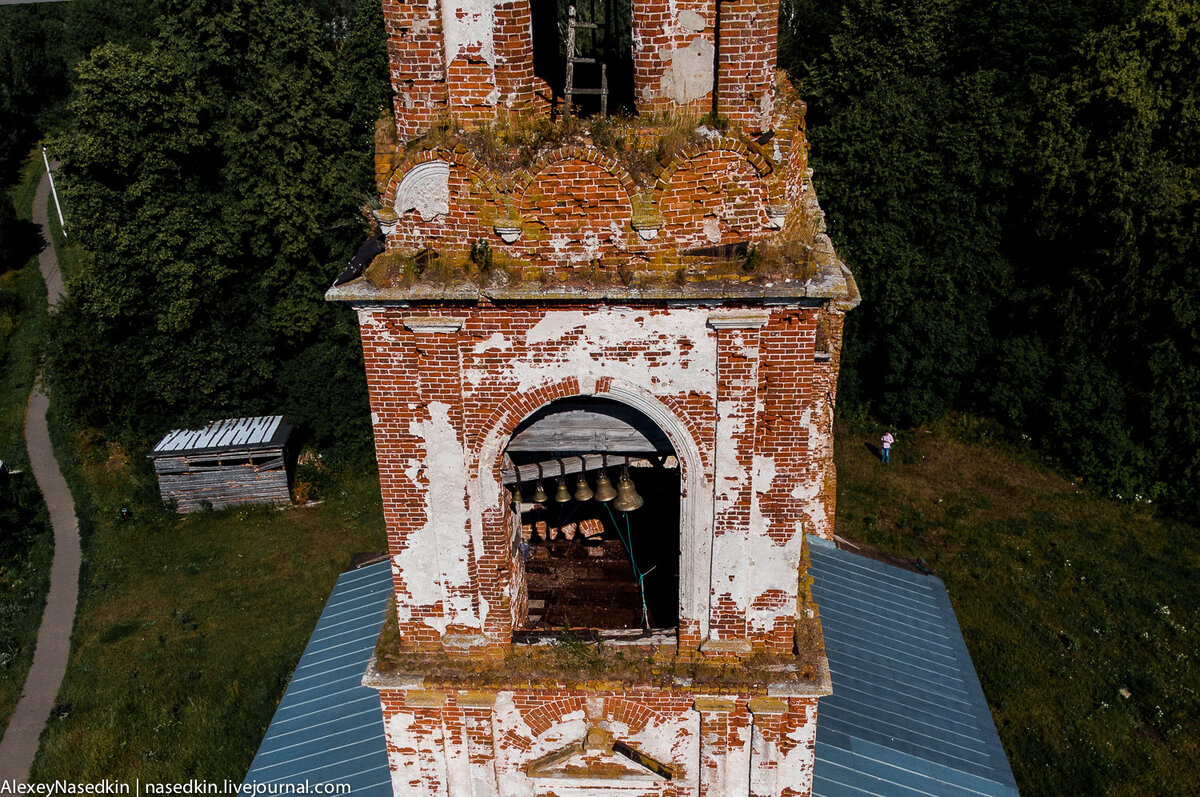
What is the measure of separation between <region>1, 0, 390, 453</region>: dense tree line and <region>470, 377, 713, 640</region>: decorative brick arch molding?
17.9 m

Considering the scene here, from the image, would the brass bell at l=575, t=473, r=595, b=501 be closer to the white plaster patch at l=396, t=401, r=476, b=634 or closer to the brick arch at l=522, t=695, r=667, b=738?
the white plaster patch at l=396, t=401, r=476, b=634

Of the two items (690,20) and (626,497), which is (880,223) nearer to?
(626,497)

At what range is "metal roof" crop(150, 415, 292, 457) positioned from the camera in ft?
80.5

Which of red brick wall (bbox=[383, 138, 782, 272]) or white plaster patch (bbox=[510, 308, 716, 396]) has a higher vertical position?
red brick wall (bbox=[383, 138, 782, 272])

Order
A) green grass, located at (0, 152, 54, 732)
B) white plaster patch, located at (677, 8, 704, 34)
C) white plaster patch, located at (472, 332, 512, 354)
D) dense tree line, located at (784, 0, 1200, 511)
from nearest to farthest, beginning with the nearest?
white plaster patch, located at (677, 8, 704, 34) → white plaster patch, located at (472, 332, 512, 354) → green grass, located at (0, 152, 54, 732) → dense tree line, located at (784, 0, 1200, 511)

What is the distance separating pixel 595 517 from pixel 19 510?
1971 centimetres

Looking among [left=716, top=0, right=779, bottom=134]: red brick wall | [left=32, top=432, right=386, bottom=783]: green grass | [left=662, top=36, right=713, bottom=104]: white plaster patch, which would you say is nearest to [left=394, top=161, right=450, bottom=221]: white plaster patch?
[left=662, top=36, right=713, bottom=104]: white plaster patch

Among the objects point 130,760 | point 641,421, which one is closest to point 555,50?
point 641,421

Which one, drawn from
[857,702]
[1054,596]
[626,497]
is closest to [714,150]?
[626,497]

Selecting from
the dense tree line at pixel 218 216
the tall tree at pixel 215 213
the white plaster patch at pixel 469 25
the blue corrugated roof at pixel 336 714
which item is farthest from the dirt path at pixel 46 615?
the white plaster patch at pixel 469 25

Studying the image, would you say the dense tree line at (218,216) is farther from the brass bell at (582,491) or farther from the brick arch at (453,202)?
the brick arch at (453,202)

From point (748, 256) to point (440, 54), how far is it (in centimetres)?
260

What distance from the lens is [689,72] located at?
6.55 m

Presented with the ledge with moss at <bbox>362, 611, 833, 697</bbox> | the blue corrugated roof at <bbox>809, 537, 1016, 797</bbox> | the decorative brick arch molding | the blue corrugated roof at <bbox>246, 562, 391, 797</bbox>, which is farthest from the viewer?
the blue corrugated roof at <bbox>246, 562, 391, 797</bbox>
